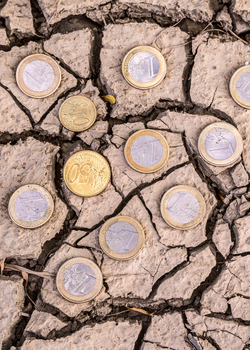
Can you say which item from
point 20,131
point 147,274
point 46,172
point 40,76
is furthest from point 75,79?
point 147,274

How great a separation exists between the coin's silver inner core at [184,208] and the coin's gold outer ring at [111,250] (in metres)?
0.28

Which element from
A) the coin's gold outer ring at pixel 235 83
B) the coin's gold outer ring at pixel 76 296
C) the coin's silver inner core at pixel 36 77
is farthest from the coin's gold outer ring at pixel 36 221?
the coin's gold outer ring at pixel 235 83

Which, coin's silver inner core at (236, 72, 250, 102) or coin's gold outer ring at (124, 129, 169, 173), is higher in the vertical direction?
coin's silver inner core at (236, 72, 250, 102)

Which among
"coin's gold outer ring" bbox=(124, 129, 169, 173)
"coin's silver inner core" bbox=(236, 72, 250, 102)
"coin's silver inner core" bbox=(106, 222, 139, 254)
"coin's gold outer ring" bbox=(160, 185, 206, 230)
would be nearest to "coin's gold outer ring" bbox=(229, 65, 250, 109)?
"coin's silver inner core" bbox=(236, 72, 250, 102)

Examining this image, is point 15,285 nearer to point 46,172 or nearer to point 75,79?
point 46,172

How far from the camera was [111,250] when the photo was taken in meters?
2.47

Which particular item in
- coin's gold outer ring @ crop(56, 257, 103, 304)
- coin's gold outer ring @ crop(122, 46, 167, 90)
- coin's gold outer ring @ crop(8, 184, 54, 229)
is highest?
coin's gold outer ring @ crop(122, 46, 167, 90)

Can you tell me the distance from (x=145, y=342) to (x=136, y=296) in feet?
1.13

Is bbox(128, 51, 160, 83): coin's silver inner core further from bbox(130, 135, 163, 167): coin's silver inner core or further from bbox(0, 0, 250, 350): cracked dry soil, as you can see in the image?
bbox(130, 135, 163, 167): coin's silver inner core

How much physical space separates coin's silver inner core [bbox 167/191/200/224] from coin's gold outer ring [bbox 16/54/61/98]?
1332 mm

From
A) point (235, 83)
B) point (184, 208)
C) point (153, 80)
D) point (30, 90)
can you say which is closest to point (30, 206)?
point (30, 90)

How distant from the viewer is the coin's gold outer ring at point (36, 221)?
2502mm

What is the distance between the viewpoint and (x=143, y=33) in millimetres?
2699

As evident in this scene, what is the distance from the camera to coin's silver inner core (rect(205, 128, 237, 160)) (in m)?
2.55
